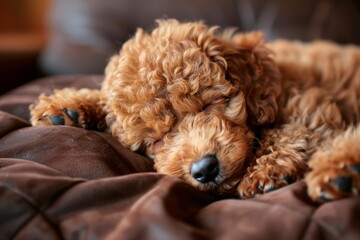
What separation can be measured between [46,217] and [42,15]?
17.2 feet

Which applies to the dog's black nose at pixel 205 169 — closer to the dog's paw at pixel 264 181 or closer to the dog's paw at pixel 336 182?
the dog's paw at pixel 264 181

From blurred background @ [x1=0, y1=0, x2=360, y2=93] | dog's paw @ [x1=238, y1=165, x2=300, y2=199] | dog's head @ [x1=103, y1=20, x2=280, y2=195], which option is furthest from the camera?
blurred background @ [x1=0, y1=0, x2=360, y2=93]

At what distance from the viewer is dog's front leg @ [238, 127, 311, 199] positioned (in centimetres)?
189

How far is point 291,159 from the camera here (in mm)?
2008

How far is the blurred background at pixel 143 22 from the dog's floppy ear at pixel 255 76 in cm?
167

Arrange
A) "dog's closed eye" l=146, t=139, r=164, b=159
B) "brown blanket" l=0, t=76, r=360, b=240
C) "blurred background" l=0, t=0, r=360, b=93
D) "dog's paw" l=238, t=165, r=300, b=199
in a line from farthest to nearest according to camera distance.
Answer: "blurred background" l=0, t=0, r=360, b=93 < "dog's closed eye" l=146, t=139, r=164, b=159 < "dog's paw" l=238, t=165, r=300, b=199 < "brown blanket" l=0, t=76, r=360, b=240

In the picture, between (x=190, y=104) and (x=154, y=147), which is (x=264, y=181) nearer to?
(x=190, y=104)

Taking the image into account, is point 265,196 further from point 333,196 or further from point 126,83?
point 126,83

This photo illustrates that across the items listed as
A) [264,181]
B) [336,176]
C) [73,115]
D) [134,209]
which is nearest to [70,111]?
[73,115]

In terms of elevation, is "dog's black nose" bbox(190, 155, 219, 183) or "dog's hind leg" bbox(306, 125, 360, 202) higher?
"dog's hind leg" bbox(306, 125, 360, 202)

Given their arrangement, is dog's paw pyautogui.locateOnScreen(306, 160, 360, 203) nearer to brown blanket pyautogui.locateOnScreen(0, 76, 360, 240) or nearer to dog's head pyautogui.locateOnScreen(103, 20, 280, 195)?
brown blanket pyautogui.locateOnScreen(0, 76, 360, 240)

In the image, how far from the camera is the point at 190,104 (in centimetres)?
213

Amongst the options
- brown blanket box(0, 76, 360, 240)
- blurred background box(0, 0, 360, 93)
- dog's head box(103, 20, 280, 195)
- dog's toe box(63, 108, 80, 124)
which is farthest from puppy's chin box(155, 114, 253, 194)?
blurred background box(0, 0, 360, 93)

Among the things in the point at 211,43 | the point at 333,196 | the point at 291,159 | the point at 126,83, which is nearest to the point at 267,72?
the point at 211,43
